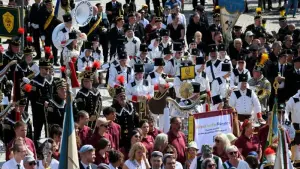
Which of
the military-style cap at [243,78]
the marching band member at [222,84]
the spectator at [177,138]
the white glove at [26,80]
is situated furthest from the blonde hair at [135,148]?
the military-style cap at [243,78]

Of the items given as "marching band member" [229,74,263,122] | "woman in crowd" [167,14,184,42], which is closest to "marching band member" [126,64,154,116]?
"marching band member" [229,74,263,122]

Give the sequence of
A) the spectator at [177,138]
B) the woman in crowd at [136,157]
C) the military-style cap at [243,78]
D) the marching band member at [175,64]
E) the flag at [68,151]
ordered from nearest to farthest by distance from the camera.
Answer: the flag at [68,151] → the woman in crowd at [136,157] → the spectator at [177,138] → the military-style cap at [243,78] → the marching band member at [175,64]

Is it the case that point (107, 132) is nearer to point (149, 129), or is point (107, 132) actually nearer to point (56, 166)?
point (149, 129)

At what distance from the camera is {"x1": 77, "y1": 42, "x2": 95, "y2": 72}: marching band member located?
27766 millimetres

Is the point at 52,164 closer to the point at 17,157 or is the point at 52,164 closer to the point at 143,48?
the point at 17,157

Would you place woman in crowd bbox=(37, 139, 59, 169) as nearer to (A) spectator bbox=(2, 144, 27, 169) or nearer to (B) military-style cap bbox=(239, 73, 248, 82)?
(A) spectator bbox=(2, 144, 27, 169)

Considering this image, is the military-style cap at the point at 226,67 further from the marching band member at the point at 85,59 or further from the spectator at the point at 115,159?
the spectator at the point at 115,159

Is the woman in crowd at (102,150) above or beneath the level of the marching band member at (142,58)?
beneath

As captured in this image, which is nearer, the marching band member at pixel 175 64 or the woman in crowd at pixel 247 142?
the woman in crowd at pixel 247 142

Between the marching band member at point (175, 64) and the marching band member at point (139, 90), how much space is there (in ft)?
7.61

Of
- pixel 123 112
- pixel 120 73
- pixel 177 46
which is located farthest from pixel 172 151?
pixel 177 46

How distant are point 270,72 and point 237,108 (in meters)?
3.52

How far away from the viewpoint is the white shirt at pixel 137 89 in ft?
80.3

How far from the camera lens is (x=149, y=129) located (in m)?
21.4
